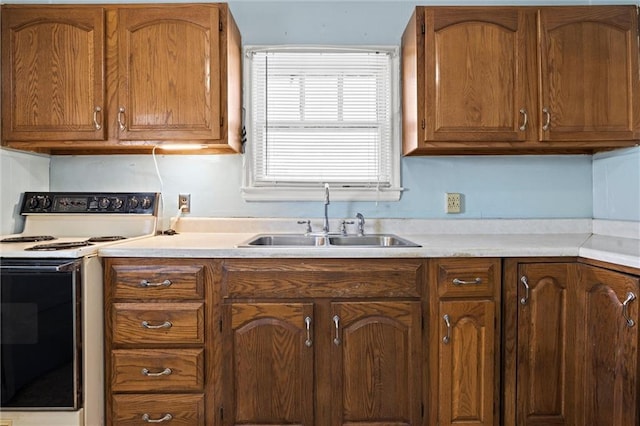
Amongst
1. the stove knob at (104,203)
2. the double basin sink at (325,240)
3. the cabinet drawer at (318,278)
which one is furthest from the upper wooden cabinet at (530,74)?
the stove knob at (104,203)

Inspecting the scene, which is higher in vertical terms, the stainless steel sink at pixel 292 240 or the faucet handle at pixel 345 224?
the faucet handle at pixel 345 224

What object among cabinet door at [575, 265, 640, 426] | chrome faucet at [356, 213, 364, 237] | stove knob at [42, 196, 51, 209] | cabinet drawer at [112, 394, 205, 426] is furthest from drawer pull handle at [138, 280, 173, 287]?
cabinet door at [575, 265, 640, 426]

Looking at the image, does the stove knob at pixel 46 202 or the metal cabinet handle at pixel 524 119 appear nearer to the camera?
the metal cabinet handle at pixel 524 119

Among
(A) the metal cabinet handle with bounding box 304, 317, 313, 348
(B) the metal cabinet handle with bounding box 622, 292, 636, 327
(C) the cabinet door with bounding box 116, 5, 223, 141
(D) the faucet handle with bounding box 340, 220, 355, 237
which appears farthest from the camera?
(D) the faucet handle with bounding box 340, 220, 355, 237

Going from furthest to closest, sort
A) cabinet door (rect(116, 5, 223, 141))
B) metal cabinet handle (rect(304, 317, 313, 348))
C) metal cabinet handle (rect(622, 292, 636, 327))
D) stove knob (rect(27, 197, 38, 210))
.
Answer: stove knob (rect(27, 197, 38, 210)) → cabinet door (rect(116, 5, 223, 141)) → metal cabinet handle (rect(304, 317, 313, 348)) → metal cabinet handle (rect(622, 292, 636, 327))

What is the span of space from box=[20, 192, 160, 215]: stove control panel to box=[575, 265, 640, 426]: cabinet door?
207 centimetres

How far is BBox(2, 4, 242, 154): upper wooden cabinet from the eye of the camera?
1.86 meters

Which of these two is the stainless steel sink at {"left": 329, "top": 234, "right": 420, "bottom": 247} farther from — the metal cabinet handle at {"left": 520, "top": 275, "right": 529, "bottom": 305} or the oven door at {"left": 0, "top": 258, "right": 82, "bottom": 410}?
the oven door at {"left": 0, "top": 258, "right": 82, "bottom": 410}

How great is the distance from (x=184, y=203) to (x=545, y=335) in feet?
6.28

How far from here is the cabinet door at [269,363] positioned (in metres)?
1.60

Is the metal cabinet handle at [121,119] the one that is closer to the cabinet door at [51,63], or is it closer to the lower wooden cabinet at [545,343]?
the cabinet door at [51,63]

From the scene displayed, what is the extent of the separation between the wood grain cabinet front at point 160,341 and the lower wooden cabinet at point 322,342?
0.28 ft

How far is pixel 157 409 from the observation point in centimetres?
161

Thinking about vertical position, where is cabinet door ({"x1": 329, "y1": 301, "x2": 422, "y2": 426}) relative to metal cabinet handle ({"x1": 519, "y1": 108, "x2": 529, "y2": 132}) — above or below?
below
